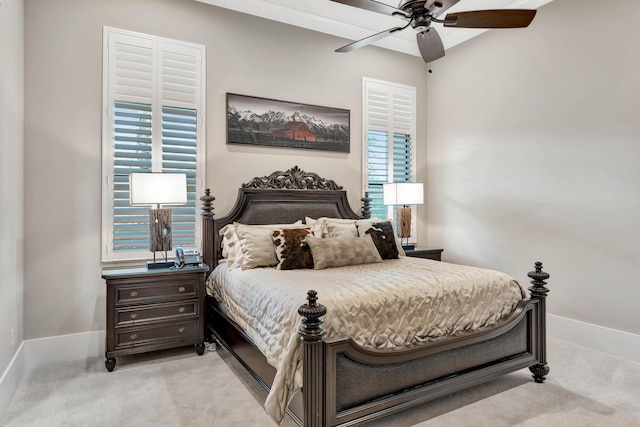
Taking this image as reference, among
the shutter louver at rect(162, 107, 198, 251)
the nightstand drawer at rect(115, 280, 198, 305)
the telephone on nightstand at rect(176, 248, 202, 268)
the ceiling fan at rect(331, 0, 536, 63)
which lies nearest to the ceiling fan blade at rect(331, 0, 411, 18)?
the ceiling fan at rect(331, 0, 536, 63)

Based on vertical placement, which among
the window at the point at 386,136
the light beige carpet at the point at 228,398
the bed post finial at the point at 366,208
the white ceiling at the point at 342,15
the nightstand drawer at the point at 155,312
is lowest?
the light beige carpet at the point at 228,398

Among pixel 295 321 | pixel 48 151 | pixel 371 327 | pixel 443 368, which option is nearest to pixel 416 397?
pixel 443 368

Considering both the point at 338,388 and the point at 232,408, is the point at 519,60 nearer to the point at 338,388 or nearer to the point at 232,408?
the point at 338,388

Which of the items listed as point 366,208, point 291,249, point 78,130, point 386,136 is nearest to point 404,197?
point 366,208

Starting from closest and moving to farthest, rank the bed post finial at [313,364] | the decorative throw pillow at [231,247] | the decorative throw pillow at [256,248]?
the bed post finial at [313,364], the decorative throw pillow at [256,248], the decorative throw pillow at [231,247]

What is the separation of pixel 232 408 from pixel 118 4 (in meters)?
3.49

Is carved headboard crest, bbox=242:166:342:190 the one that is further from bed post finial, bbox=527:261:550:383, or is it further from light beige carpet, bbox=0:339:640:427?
bed post finial, bbox=527:261:550:383

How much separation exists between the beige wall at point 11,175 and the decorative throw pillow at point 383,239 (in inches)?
110

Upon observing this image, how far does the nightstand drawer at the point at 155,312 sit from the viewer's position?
3072 mm

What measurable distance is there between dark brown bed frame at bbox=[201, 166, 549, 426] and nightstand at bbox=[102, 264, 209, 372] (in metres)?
0.24

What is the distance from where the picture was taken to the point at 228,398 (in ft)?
8.36

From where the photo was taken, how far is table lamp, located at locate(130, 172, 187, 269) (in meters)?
3.15

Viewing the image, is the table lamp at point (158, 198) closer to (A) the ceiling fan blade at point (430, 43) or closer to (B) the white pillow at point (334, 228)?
(B) the white pillow at point (334, 228)

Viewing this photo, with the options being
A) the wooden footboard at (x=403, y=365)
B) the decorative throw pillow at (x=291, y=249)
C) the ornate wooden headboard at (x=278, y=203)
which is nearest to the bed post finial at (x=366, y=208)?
the ornate wooden headboard at (x=278, y=203)
